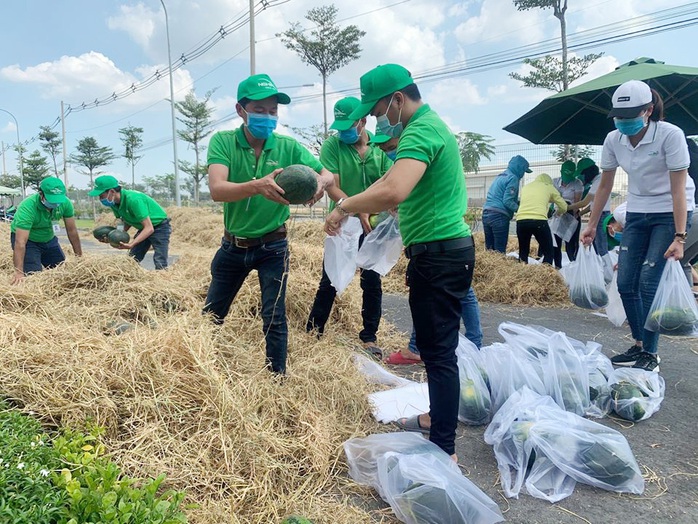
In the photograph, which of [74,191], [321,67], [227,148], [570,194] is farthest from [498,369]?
[74,191]

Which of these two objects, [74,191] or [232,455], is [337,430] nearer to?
[232,455]

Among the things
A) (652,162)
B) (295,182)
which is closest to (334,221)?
(295,182)

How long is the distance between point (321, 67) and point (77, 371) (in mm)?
24316

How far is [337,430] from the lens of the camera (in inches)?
102

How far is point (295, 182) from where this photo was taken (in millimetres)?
2695

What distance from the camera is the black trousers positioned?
6.75 m

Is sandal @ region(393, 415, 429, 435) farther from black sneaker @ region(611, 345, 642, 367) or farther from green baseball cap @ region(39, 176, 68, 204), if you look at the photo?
green baseball cap @ region(39, 176, 68, 204)

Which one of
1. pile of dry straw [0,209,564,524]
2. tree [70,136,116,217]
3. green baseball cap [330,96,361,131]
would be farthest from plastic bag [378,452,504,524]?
tree [70,136,116,217]

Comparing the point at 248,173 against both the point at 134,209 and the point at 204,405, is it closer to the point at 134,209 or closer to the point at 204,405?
the point at 204,405

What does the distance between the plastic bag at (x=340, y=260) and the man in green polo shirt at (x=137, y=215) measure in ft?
9.18

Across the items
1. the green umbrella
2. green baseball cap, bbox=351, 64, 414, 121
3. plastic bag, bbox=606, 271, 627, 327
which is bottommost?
plastic bag, bbox=606, 271, 627, 327

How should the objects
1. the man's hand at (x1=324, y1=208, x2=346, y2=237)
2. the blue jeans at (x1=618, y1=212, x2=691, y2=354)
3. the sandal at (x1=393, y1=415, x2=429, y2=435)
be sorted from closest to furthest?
the man's hand at (x1=324, y1=208, x2=346, y2=237) → the sandal at (x1=393, y1=415, x2=429, y2=435) → the blue jeans at (x1=618, y1=212, x2=691, y2=354)

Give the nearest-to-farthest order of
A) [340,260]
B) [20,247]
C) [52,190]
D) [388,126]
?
[388,126] < [340,260] < [20,247] < [52,190]

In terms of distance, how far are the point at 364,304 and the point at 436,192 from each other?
203 cm
